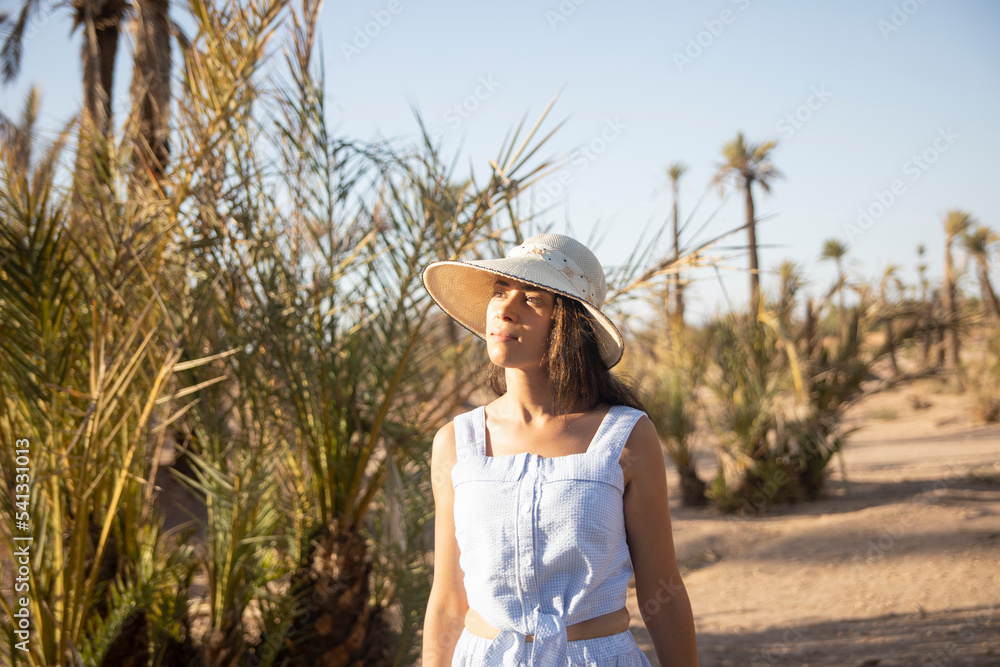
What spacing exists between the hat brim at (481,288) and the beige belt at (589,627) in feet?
1.96

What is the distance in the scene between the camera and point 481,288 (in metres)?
1.94

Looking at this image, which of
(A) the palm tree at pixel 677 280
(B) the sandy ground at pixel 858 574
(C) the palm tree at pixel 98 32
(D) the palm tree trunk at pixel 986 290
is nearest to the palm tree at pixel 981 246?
(D) the palm tree trunk at pixel 986 290

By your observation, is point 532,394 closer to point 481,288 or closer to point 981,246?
point 481,288

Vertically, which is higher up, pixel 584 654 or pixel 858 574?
pixel 584 654

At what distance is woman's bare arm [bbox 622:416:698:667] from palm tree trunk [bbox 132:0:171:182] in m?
2.47

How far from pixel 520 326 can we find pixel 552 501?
0.41 metres

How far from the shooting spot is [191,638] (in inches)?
135

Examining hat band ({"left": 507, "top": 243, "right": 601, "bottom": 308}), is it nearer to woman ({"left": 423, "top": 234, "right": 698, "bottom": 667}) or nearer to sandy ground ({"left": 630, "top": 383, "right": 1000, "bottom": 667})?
woman ({"left": 423, "top": 234, "right": 698, "bottom": 667})

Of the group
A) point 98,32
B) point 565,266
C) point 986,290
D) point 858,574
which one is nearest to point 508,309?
point 565,266

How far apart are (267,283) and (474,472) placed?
193 cm

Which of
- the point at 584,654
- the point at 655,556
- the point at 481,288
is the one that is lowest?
the point at 584,654

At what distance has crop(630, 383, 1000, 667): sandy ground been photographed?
Answer: 4594 millimetres

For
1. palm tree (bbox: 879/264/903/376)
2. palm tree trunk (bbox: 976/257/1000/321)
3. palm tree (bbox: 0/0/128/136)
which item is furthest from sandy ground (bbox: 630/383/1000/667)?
palm tree trunk (bbox: 976/257/1000/321)

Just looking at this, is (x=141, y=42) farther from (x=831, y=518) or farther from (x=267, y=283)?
(x=831, y=518)
